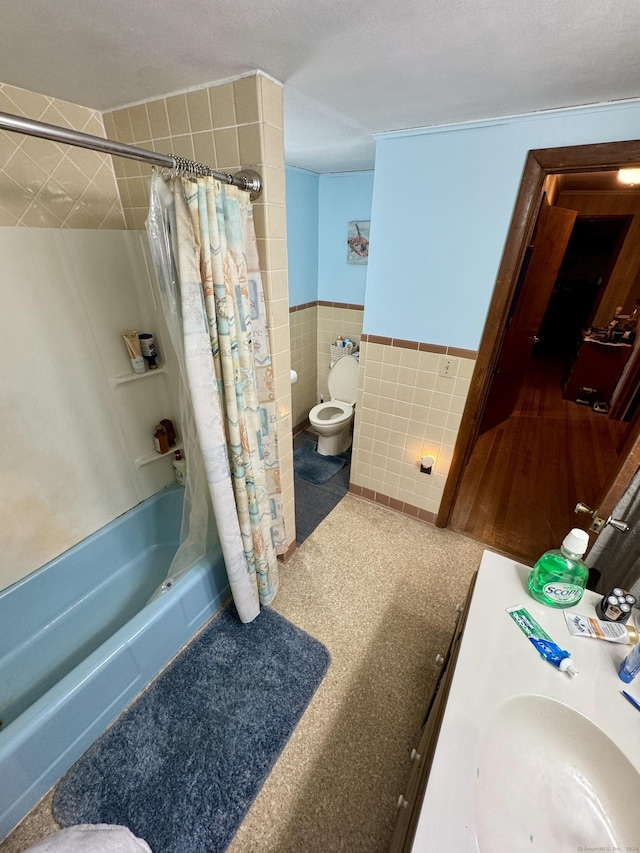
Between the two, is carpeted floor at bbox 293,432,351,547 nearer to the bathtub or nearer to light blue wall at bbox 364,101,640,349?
the bathtub

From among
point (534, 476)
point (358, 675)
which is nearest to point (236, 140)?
point (358, 675)

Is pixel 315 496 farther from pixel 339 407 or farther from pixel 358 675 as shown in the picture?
pixel 358 675

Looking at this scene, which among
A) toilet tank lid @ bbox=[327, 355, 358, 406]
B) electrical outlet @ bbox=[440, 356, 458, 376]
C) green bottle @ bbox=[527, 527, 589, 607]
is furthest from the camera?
toilet tank lid @ bbox=[327, 355, 358, 406]

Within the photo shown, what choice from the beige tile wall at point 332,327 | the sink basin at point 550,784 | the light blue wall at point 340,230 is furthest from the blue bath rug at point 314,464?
the sink basin at point 550,784

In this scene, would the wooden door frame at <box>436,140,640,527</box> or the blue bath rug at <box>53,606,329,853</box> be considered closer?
the blue bath rug at <box>53,606,329,853</box>

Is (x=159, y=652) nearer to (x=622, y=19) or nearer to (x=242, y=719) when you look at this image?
(x=242, y=719)

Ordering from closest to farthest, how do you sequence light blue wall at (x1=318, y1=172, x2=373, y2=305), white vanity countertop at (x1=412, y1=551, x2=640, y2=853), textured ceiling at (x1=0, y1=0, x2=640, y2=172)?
white vanity countertop at (x1=412, y1=551, x2=640, y2=853) < textured ceiling at (x1=0, y1=0, x2=640, y2=172) < light blue wall at (x1=318, y1=172, x2=373, y2=305)

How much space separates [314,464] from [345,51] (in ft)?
7.65

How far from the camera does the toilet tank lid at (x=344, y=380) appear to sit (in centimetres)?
280

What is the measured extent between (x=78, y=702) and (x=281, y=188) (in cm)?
193

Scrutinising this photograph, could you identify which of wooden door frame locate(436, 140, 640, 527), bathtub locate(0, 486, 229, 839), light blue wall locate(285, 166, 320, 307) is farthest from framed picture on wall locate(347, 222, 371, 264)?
bathtub locate(0, 486, 229, 839)

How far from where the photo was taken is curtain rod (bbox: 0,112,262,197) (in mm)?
642

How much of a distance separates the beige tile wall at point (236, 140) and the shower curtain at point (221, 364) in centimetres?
9

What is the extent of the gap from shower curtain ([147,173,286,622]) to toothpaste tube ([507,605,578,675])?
967 mm
